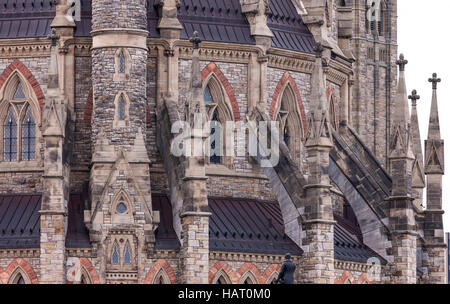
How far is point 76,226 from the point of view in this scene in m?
82.6

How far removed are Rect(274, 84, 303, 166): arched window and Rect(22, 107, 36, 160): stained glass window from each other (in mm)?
11793

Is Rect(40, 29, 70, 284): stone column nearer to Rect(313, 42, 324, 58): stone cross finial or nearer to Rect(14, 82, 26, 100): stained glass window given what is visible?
Rect(14, 82, 26, 100): stained glass window

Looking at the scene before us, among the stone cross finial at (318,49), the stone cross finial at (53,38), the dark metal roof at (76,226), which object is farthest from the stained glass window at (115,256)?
the stone cross finial at (318,49)

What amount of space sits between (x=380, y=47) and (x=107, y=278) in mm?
35054

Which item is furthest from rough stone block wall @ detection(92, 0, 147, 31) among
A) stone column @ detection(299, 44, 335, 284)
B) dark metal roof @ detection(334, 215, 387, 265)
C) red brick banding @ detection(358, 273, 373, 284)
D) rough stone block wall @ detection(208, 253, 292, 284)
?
red brick banding @ detection(358, 273, 373, 284)

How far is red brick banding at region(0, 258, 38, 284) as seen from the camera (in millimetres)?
80562

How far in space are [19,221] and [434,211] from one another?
21.8 metres

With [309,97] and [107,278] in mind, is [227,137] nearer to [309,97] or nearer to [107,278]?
[309,97]

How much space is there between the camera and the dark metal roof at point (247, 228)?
83.0 m

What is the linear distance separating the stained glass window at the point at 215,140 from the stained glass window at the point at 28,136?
27.0ft

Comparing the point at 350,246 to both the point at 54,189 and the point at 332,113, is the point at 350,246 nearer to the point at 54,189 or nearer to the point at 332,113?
the point at 332,113

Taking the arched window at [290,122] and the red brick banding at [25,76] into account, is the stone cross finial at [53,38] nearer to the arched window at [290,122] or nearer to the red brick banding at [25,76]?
the red brick banding at [25,76]

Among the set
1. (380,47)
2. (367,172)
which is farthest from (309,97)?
(380,47)

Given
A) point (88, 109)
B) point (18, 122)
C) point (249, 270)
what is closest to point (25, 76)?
point (18, 122)
